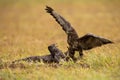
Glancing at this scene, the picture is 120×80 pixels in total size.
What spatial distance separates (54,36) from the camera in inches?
749

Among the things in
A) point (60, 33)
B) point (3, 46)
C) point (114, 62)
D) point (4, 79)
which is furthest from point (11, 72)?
point (60, 33)

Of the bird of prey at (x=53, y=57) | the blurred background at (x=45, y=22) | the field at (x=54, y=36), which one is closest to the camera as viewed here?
the field at (x=54, y=36)

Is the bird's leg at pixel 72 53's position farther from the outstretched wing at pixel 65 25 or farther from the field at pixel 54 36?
the outstretched wing at pixel 65 25

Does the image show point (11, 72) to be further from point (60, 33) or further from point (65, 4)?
point (65, 4)

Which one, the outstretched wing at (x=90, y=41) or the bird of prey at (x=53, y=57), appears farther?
the bird of prey at (x=53, y=57)

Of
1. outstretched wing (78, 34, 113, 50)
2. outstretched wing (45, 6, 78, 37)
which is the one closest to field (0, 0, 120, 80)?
outstretched wing (78, 34, 113, 50)

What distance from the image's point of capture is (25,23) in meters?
23.8

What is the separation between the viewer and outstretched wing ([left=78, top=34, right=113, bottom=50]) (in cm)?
1084

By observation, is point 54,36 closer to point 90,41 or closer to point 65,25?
point 65,25

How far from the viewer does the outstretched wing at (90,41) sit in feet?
35.6

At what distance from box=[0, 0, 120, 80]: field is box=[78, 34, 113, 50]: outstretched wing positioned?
352 mm

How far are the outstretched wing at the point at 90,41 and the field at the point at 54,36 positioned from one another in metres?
0.35

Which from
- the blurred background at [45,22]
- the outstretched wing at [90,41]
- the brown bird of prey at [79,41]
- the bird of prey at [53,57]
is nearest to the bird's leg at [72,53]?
the brown bird of prey at [79,41]

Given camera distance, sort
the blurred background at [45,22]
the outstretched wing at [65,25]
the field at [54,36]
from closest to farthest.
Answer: the field at [54,36]
the outstretched wing at [65,25]
the blurred background at [45,22]
